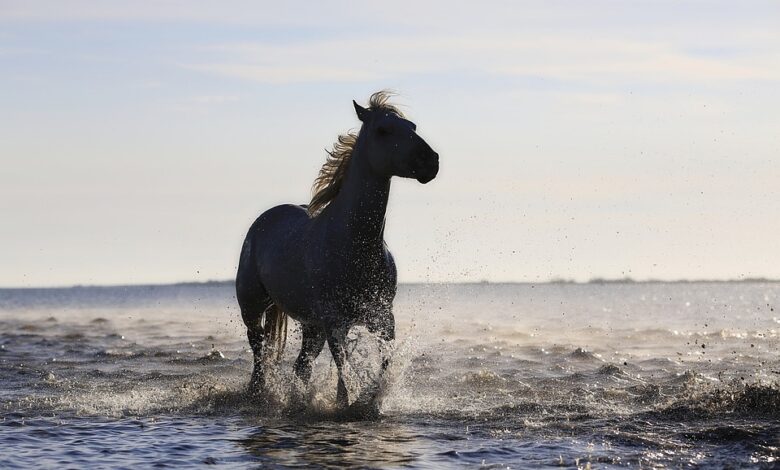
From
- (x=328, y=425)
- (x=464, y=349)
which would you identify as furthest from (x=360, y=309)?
(x=464, y=349)

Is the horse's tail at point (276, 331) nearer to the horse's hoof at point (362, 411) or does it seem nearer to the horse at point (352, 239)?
the horse at point (352, 239)

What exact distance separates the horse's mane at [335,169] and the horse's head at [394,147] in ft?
0.64

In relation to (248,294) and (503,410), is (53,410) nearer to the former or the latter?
(248,294)

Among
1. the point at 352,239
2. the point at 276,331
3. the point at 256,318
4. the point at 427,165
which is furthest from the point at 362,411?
the point at 256,318

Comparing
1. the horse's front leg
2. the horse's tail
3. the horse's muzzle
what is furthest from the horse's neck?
the horse's tail

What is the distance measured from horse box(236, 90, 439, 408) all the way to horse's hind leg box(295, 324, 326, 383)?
434 mm

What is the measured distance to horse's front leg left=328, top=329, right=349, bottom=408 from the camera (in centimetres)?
1047

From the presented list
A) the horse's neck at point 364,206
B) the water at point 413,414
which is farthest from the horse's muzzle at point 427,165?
the water at point 413,414

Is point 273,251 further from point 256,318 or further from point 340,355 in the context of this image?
point 340,355

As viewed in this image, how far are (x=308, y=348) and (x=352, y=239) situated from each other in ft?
7.83

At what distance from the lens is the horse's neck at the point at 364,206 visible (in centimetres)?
1029

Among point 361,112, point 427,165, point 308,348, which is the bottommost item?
point 308,348

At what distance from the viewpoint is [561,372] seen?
50.8 ft

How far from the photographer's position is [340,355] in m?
10.5
